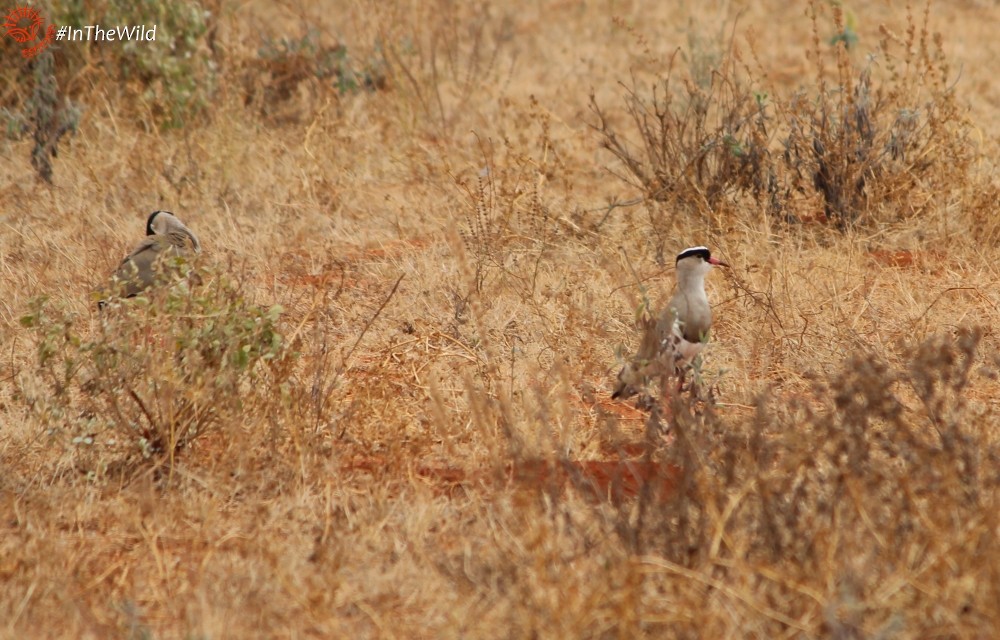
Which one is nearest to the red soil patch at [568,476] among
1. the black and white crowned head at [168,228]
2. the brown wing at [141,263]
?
the brown wing at [141,263]

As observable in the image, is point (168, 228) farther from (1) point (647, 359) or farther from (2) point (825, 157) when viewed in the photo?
(2) point (825, 157)

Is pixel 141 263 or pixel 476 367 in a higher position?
pixel 141 263

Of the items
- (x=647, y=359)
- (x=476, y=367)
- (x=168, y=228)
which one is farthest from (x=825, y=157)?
(x=168, y=228)

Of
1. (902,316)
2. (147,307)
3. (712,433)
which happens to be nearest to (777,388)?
(902,316)

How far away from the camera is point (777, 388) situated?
16.7ft

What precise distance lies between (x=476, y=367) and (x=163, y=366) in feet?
4.96

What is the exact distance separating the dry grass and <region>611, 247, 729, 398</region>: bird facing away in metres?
0.22

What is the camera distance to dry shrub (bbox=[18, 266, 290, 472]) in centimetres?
427

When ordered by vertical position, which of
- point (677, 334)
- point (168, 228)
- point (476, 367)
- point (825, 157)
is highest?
point (825, 157)

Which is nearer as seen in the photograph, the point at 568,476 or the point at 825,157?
the point at 568,476

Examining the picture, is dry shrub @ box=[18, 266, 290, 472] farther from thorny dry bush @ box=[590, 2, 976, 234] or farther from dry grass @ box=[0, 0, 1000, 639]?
thorny dry bush @ box=[590, 2, 976, 234]
